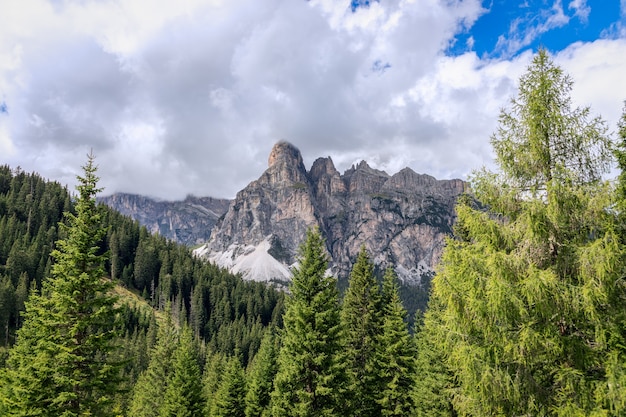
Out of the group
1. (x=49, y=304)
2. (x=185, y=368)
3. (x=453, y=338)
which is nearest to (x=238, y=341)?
(x=185, y=368)

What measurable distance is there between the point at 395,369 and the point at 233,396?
1929cm

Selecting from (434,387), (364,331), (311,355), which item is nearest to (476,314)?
(311,355)

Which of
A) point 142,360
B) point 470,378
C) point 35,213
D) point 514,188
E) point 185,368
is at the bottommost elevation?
point 142,360

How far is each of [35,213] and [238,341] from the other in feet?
312

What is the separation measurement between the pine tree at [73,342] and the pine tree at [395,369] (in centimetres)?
1958

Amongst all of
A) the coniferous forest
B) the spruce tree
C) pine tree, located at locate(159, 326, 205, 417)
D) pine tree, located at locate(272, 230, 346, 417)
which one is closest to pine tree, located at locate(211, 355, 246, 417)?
pine tree, located at locate(159, 326, 205, 417)

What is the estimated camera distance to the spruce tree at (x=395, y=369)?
2859 centimetres

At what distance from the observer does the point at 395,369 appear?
2948 cm

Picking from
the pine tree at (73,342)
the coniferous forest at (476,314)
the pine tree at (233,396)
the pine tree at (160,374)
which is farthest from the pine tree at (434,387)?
the pine tree at (160,374)

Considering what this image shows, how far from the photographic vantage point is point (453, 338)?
32.7 feet

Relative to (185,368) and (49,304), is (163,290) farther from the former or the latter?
(49,304)

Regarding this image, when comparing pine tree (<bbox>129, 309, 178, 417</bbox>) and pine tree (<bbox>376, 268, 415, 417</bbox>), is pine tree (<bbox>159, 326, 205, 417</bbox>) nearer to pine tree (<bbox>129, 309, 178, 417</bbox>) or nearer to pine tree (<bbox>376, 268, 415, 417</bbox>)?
pine tree (<bbox>129, 309, 178, 417</bbox>)

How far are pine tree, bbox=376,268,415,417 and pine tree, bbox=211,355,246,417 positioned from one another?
1657 centimetres

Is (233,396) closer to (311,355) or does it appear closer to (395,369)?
(395,369)
